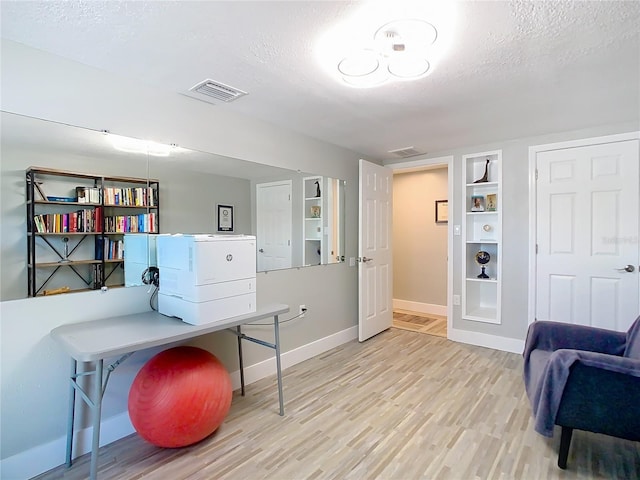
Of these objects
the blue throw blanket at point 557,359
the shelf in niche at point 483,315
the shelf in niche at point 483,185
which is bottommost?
the shelf in niche at point 483,315

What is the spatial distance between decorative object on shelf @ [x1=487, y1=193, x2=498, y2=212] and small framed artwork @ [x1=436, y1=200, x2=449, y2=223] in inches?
47.8

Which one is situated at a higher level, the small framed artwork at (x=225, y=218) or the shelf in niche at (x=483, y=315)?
the small framed artwork at (x=225, y=218)

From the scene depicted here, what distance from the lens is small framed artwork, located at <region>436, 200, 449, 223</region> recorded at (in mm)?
5059

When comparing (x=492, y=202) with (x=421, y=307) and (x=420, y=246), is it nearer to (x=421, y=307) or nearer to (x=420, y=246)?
(x=420, y=246)

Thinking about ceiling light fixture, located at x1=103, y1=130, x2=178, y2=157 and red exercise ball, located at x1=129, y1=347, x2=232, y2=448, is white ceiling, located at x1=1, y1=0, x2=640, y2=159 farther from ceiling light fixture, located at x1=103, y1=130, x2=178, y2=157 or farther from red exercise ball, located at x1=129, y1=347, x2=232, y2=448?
red exercise ball, located at x1=129, y1=347, x2=232, y2=448

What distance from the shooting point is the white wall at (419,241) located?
5137 millimetres

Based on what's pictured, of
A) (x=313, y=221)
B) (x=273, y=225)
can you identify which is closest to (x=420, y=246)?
(x=313, y=221)

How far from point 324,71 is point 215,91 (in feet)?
2.54

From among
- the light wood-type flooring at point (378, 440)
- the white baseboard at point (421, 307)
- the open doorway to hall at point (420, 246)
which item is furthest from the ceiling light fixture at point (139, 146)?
the white baseboard at point (421, 307)

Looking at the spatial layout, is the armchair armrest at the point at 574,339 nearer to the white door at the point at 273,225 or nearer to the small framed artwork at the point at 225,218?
the white door at the point at 273,225

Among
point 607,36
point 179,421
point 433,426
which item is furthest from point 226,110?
point 433,426

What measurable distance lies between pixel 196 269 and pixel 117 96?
1.16 m

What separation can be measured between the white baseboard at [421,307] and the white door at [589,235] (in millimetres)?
1753

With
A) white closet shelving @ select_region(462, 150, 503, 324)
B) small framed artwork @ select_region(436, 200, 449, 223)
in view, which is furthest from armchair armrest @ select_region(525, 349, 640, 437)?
small framed artwork @ select_region(436, 200, 449, 223)
